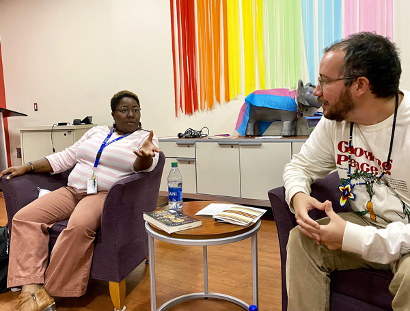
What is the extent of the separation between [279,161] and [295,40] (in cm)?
117

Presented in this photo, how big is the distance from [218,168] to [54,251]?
6.24ft

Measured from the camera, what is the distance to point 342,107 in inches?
49.6

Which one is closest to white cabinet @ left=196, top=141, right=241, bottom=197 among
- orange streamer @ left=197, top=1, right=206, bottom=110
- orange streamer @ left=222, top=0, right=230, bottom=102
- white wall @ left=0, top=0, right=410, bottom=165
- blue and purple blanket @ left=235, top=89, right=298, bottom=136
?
blue and purple blanket @ left=235, top=89, right=298, bottom=136

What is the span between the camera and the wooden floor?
1.82 metres

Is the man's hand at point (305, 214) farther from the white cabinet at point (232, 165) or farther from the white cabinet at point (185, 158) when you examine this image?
the white cabinet at point (185, 158)

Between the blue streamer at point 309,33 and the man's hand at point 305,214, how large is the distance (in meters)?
2.23

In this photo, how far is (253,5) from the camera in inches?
138

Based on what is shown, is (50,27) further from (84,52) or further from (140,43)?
(140,43)

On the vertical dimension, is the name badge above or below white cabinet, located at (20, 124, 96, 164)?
below

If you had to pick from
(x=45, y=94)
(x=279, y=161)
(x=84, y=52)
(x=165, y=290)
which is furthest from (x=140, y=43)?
(x=165, y=290)

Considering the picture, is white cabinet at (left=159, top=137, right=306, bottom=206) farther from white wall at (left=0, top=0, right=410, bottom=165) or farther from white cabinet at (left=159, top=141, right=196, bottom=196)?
white wall at (left=0, top=0, right=410, bottom=165)

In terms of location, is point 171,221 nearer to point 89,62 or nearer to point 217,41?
point 217,41

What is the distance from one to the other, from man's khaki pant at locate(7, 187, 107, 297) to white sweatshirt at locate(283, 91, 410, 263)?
1012 mm

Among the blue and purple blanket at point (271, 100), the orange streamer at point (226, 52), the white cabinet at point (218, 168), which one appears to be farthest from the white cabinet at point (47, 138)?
the blue and purple blanket at point (271, 100)
